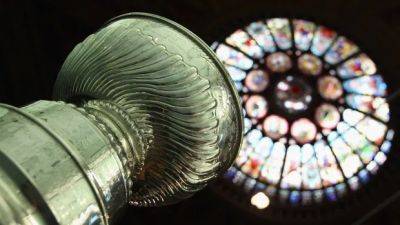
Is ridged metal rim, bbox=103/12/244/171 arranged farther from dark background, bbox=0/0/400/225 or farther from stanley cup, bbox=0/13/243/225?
dark background, bbox=0/0/400/225

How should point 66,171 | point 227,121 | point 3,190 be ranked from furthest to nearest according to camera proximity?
point 227,121 < point 66,171 < point 3,190

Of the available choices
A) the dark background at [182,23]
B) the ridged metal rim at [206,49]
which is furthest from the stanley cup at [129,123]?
the dark background at [182,23]

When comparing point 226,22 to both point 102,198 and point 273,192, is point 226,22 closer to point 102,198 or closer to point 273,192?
point 273,192

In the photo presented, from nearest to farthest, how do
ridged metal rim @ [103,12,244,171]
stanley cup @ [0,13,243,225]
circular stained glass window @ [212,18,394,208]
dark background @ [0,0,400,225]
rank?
stanley cup @ [0,13,243,225] → ridged metal rim @ [103,12,244,171] → dark background @ [0,0,400,225] → circular stained glass window @ [212,18,394,208]

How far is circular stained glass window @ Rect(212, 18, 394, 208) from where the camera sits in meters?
9.12

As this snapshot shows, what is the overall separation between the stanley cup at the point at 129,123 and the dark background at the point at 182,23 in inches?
300

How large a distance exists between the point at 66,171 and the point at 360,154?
847 centimetres

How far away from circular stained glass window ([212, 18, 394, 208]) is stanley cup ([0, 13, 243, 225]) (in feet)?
25.4

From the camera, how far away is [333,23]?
9156 millimetres

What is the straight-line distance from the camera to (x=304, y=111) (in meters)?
9.45

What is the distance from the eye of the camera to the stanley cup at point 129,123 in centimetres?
109

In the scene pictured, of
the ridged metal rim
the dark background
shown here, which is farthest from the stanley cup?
the dark background

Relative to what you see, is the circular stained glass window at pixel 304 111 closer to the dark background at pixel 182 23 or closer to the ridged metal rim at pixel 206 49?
the dark background at pixel 182 23

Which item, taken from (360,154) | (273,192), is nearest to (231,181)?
(273,192)
